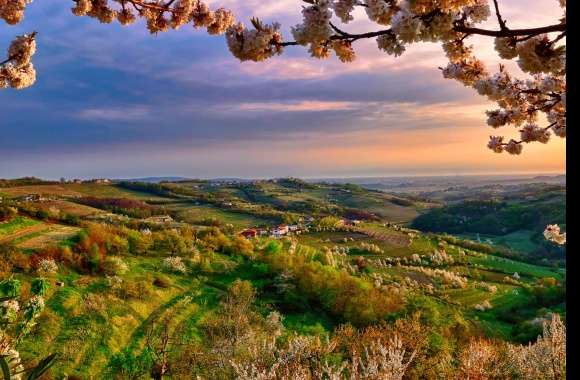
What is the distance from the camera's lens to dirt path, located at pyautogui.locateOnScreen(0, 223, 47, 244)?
137ft

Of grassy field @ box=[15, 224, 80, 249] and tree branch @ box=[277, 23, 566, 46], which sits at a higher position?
tree branch @ box=[277, 23, 566, 46]

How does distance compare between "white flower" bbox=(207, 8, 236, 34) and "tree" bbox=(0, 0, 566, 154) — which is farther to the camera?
"white flower" bbox=(207, 8, 236, 34)

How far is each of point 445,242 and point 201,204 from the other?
8032 centimetres

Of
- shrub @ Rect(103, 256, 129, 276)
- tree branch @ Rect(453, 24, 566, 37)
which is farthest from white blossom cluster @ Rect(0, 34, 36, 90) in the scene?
shrub @ Rect(103, 256, 129, 276)

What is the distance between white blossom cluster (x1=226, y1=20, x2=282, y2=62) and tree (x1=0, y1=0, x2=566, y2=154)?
0.04 feet

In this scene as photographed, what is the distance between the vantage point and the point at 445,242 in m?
124

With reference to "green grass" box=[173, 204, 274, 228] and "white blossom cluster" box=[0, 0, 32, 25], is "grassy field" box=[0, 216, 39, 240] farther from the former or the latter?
"green grass" box=[173, 204, 274, 228]

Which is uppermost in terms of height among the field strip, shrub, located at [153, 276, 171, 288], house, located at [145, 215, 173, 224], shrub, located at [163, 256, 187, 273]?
the field strip

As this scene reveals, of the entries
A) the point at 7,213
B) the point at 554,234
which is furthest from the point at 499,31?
the point at 7,213

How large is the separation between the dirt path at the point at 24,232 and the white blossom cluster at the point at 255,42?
137ft

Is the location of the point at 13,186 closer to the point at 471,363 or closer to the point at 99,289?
the point at 99,289

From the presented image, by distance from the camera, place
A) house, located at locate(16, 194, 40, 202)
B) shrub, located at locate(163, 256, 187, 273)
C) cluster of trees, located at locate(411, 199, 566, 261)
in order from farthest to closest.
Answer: cluster of trees, located at locate(411, 199, 566, 261)
house, located at locate(16, 194, 40, 202)
shrub, located at locate(163, 256, 187, 273)

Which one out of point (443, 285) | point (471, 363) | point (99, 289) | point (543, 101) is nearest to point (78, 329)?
point (99, 289)

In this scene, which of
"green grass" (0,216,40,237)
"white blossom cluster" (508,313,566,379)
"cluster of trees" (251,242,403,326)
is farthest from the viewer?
"green grass" (0,216,40,237)
